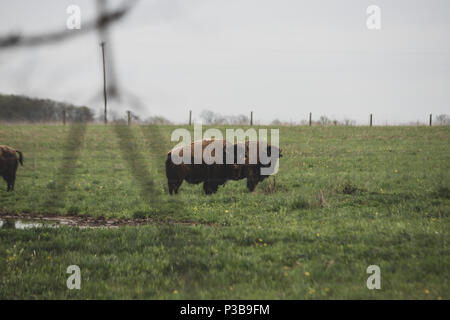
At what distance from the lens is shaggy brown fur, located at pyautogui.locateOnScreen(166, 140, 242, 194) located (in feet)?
36.8

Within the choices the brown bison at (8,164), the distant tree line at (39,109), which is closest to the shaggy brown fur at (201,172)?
the brown bison at (8,164)

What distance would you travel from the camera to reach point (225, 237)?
6.78 m

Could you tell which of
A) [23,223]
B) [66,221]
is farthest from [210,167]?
[23,223]

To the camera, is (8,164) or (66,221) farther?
(8,164)

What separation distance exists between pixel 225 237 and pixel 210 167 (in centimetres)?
489

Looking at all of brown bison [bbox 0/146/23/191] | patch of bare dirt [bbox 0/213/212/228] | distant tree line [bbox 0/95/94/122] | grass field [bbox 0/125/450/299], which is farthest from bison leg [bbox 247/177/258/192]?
distant tree line [bbox 0/95/94/122]

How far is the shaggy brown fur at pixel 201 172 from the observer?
36.8 ft

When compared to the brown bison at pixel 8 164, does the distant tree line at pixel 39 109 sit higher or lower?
higher

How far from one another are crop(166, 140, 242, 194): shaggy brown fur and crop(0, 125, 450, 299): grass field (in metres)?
0.38

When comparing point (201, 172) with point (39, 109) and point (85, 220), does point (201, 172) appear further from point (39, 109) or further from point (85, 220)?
point (39, 109)

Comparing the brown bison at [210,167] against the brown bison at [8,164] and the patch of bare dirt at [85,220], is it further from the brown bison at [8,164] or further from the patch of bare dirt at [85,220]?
the brown bison at [8,164]

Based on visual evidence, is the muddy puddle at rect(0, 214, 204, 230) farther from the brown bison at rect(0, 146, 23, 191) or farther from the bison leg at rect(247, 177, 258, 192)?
the bison leg at rect(247, 177, 258, 192)
